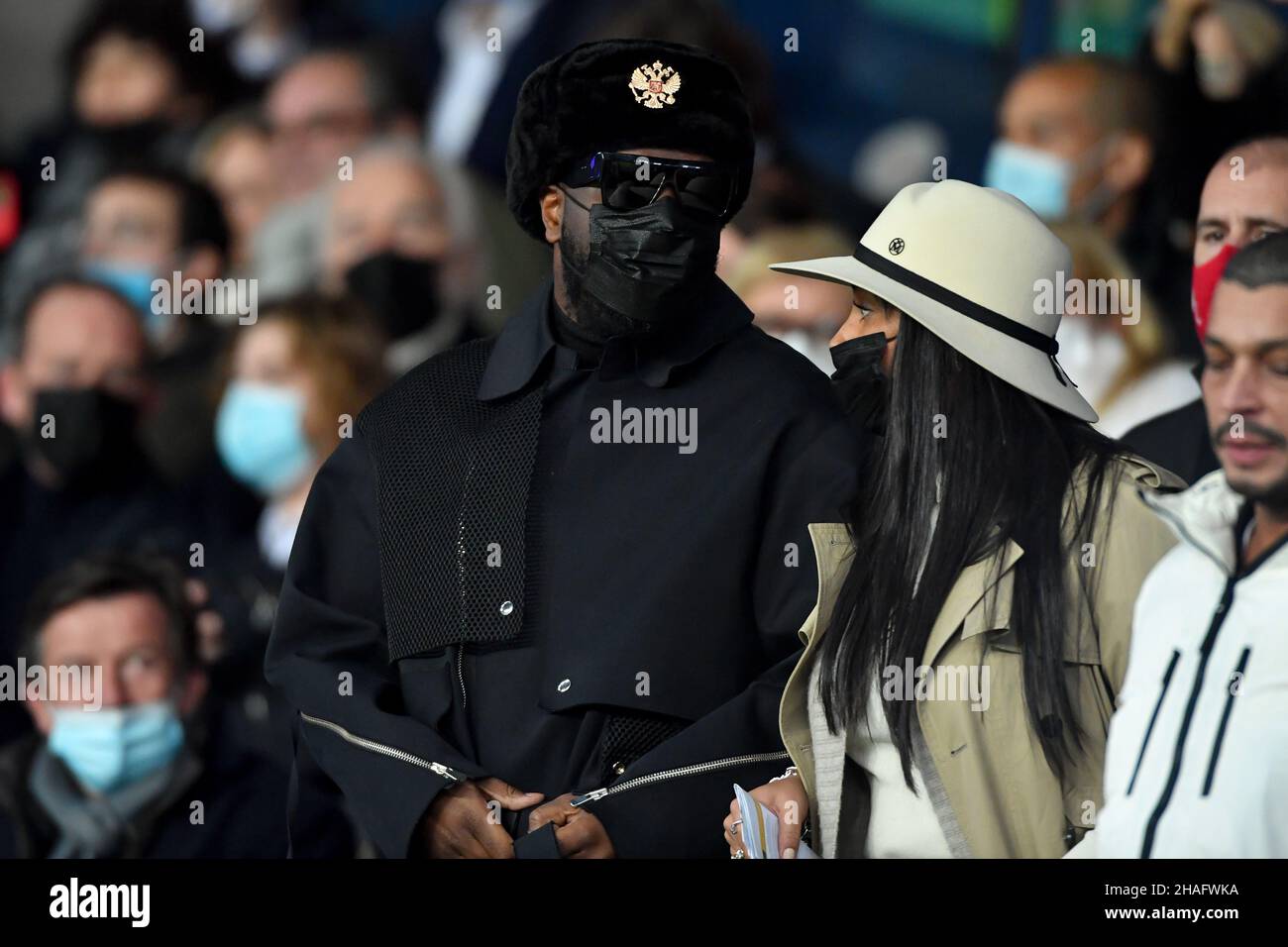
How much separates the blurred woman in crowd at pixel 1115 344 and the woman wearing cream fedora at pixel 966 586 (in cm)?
158

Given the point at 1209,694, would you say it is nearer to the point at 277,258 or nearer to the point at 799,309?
the point at 799,309

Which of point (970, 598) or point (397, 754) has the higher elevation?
point (970, 598)

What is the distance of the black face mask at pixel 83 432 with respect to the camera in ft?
26.5

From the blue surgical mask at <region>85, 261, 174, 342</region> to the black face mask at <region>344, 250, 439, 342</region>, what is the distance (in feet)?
2.52

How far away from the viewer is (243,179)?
8641mm

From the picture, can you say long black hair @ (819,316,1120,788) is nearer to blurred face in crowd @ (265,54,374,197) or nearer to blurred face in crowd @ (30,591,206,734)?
blurred face in crowd @ (30,591,206,734)

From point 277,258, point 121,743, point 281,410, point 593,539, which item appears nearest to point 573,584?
point 593,539

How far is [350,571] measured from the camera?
17.7 ft

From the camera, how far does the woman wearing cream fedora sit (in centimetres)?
478

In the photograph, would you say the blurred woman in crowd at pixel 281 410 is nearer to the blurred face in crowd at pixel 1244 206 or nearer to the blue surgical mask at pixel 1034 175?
the blue surgical mask at pixel 1034 175

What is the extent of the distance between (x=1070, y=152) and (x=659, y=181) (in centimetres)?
273

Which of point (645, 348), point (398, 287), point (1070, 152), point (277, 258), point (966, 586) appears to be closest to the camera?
point (966, 586)

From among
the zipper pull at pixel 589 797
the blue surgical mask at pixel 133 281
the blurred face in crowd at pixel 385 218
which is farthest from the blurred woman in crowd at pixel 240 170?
the zipper pull at pixel 589 797
